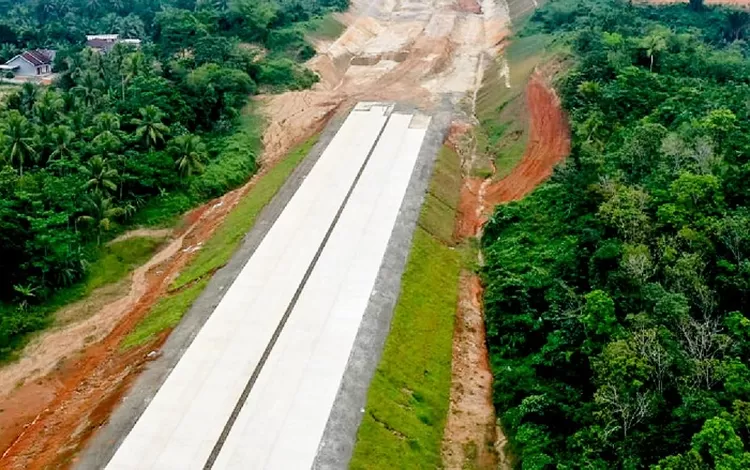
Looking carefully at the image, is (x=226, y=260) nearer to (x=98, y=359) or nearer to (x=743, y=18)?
(x=98, y=359)

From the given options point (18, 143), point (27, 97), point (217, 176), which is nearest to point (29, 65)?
point (27, 97)

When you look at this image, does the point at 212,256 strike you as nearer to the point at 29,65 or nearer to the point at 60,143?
the point at 60,143

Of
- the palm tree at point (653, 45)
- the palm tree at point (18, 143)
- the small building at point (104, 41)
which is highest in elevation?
the palm tree at point (653, 45)

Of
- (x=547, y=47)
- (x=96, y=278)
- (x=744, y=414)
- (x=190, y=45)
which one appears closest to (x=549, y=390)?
(x=744, y=414)

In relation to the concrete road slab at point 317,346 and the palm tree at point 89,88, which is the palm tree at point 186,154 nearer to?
the palm tree at point 89,88

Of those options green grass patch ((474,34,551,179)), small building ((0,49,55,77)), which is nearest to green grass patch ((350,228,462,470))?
green grass patch ((474,34,551,179))

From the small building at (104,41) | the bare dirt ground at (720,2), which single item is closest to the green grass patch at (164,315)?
the small building at (104,41)
